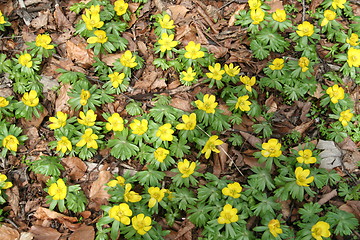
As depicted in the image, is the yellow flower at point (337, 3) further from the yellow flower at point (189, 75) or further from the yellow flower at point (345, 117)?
the yellow flower at point (189, 75)

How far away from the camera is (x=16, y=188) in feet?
11.2

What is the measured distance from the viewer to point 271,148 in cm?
336

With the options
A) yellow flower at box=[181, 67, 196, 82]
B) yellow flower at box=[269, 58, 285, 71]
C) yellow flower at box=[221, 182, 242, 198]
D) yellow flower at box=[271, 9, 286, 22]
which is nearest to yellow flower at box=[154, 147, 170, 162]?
yellow flower at box=[221, 182, 242, 198]

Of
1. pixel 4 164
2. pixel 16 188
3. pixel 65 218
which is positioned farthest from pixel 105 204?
pixel 4 164

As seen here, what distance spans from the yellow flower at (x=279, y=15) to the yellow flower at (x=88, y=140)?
2.57 metres

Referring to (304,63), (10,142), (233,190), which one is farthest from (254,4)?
(10,142)

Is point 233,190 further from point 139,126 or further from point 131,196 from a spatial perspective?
point 139,126

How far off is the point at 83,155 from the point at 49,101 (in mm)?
874

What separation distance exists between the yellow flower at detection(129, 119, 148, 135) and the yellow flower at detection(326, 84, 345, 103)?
2.09 meters

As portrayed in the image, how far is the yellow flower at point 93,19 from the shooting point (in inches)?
155

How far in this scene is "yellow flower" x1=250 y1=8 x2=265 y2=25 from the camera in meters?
4.06

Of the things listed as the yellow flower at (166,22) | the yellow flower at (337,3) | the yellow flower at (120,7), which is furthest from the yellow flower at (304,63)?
the yellow flower at (120,7)

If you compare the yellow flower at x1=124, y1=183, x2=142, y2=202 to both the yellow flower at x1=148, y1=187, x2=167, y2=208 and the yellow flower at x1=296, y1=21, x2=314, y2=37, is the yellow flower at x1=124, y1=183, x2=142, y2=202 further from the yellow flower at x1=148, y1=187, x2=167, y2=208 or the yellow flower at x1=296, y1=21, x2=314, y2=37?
the yellow flower at x1=296, y1=21, x2=314, y2=37

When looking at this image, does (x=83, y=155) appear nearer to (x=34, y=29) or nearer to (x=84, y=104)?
(x=84, y=104)
